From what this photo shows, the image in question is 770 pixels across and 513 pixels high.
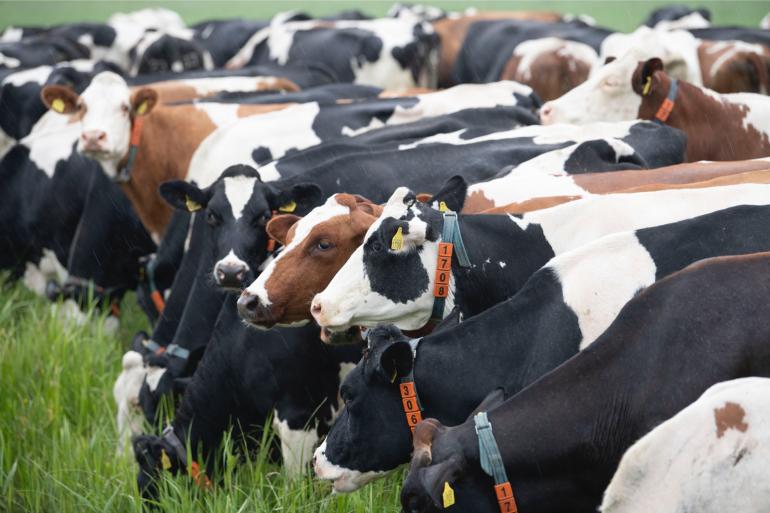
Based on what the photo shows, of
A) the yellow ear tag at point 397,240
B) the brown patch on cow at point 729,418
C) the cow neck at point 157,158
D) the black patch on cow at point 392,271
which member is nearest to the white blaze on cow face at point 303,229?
the black patch on cow at point 392,271

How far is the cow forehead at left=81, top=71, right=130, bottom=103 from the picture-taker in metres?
8.64

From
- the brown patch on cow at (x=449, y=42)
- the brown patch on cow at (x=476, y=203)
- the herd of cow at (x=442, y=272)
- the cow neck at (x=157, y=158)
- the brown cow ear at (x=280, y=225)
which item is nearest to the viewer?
the herd of cow at (x=442, y=272)

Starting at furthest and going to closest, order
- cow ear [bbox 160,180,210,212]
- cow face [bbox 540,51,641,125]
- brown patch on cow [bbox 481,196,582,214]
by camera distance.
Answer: cow face [bbox 540,51,641,125], cow ear [bbox 160,180,210,212], brown patch on cow [bbox 481,196,582,214]

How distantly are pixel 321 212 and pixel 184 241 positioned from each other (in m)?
2.90

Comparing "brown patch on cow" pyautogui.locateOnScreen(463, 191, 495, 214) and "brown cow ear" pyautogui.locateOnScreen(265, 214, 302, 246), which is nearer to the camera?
"brown cow ear" pyautogui.locateOnScreen(265, 214, 302, 246)

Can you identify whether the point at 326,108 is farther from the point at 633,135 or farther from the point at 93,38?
the point at 93,38

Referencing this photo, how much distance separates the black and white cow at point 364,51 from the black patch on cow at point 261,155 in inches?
282

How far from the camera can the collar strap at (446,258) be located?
190 inches

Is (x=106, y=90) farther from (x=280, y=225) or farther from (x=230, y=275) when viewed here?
(x=280, y=225)

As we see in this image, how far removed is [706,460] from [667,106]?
4.82m

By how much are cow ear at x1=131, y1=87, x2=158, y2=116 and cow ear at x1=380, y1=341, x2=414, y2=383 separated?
5034mm

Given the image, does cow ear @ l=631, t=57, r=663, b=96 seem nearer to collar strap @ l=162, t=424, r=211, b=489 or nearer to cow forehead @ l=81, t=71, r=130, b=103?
cow forehead @ l=81, t=71, r=130, b=103

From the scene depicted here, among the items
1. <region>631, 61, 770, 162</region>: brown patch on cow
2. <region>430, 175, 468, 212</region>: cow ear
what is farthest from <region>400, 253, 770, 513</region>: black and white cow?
<region>631, 61, 770, 162</region>: brown patch on cow

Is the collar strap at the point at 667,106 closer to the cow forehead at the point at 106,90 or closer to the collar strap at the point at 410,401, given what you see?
the cow forehead at the point at 106,90
